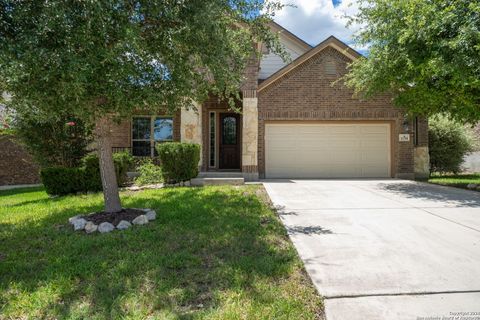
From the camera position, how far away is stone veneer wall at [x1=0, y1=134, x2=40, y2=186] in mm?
14062

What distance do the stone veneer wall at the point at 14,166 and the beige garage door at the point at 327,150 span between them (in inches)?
433

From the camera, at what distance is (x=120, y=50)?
13.9ft

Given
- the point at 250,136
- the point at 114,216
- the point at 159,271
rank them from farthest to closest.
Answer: the point at 250,136 → the point at 114,216 → the point at 159,271

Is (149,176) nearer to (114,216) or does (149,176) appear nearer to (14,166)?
(114,216)

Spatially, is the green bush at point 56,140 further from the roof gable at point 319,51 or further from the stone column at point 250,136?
the roof gable at point 319,51

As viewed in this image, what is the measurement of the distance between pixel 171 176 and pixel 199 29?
6046mm

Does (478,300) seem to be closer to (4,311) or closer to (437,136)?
(4,311)

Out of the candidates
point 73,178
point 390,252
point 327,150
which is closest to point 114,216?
point 73,178

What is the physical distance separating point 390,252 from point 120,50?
437cm

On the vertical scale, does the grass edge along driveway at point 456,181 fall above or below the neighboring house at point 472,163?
below

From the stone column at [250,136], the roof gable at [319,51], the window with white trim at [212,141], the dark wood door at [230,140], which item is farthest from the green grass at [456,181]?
the window with white trim at [212,141]

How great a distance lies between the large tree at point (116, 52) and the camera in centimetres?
383

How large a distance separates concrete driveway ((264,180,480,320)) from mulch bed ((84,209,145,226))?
107 inches

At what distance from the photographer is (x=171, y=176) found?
9969 mm
